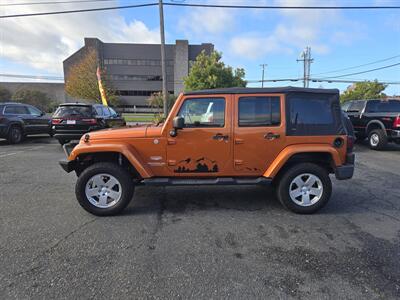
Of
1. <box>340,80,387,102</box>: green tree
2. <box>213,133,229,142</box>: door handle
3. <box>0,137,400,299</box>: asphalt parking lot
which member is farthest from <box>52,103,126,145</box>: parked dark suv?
<box>340,80,387,102</box>: green tree

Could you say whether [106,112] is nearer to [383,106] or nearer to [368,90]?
[383,106]

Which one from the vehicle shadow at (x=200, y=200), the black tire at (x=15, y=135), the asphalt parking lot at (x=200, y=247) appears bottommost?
the asphalt parking lot at (x=200, y=247)

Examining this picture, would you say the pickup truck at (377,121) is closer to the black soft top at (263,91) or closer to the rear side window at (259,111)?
the black soft top at (263,91)

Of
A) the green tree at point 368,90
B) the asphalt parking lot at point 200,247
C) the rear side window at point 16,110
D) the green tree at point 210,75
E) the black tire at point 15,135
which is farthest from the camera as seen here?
the green tree at point 368,90

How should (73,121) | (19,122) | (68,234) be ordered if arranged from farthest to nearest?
(19,122) → (73,121) → (68,234)

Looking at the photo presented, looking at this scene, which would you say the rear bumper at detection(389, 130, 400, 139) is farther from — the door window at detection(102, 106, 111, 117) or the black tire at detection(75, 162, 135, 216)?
the door window at detection(102, 106, 111, 117)

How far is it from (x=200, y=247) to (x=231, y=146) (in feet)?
5.13

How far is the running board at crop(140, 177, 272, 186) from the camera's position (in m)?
4.22

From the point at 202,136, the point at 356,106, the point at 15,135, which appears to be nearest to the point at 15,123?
the point at 15,135

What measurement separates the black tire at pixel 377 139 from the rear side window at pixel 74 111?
10859mm

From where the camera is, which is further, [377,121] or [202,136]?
[377,121]

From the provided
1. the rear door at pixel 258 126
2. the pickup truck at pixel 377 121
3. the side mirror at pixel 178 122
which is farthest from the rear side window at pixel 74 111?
the pickup truck at pixel 377 121

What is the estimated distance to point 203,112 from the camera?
4199 millimetres

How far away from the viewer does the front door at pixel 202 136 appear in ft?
13.6
